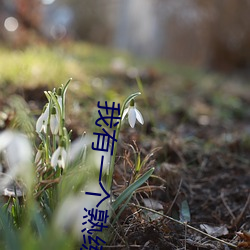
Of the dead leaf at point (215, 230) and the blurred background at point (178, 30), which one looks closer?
the dead leaf at point (215, 230)

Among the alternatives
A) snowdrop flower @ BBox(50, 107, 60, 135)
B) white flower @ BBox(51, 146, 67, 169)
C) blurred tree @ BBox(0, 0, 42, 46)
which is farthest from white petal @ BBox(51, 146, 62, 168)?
blurred tree @ BBox(0, 0, 42, 46)

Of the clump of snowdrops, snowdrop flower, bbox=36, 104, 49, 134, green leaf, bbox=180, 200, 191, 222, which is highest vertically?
snowdrop flower, bbox=36, 104, 49, 134

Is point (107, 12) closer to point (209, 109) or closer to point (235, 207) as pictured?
point (209, 109)

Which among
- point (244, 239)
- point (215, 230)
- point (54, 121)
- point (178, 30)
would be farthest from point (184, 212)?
point (178, 30)

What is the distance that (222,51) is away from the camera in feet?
28.1

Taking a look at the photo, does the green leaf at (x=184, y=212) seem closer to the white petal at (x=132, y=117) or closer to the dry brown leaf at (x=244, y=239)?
the dry brown leaf at (x=244, y=239)

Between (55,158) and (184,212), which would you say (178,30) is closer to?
(184,212)

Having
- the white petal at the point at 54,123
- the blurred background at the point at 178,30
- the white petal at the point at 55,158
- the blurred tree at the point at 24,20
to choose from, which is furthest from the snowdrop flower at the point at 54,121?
the blurred tree at the point at 24,20

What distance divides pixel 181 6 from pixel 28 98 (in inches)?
239

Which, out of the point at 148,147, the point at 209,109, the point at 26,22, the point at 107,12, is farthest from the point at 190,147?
the point at 107,12

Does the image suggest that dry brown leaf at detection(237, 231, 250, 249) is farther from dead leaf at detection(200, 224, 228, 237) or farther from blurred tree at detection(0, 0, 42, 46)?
blurred tree at detection(0, 0, 42, 46)

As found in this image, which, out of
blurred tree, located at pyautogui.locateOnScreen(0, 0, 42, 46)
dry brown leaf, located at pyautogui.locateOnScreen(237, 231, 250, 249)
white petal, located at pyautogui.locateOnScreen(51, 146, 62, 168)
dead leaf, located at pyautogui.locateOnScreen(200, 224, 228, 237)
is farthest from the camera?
blurred tree, located at pyautogui.locateOnScreen(0, 0, 42, 46)

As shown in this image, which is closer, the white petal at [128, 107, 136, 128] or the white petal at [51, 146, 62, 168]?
the white petal at [51, 146, 62, 168]

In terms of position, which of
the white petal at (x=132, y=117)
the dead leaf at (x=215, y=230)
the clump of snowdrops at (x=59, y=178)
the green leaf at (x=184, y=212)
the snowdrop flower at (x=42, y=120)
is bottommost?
the dead leaf at (x=215, y=230)
